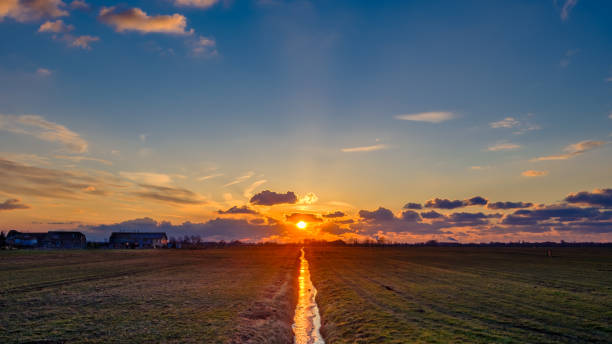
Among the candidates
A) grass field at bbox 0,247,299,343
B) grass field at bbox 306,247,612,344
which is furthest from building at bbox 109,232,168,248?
grass field at bbox 306,247,612,344

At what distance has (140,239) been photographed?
171625mm

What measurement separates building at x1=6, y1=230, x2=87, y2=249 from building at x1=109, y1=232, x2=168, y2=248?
47.4 ft

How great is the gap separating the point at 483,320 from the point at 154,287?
27.2 metres

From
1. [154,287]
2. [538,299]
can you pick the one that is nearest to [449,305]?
[538,299]

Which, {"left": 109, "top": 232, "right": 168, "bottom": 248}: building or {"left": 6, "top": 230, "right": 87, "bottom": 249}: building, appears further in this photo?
{"left": 109, "top": 232, "right": 168, "bottom": 248}: building

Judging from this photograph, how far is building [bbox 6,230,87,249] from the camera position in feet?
497

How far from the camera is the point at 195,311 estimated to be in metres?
23.0

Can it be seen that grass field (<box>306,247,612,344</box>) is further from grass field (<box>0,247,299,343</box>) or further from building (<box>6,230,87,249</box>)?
building (<box>6,230,87,249</box>)

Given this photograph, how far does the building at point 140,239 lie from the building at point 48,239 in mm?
14447

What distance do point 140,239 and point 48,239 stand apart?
36092 mm

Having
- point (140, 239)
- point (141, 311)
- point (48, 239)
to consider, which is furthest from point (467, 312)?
point (48, 239)

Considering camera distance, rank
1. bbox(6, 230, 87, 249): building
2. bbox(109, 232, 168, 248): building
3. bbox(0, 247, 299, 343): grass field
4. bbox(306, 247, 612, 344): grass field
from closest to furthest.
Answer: bbox(0, 247, 299, 343): grass field → bbox(306, 247, 612, 344): grass field → bbox(6, 230, 87, 249): building → bbox(109, 232, 168, 248): building

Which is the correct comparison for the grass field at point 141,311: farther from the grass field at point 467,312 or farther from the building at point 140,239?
the building at point 140,239

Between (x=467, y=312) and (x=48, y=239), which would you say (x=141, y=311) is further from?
(x=48, y=239)
